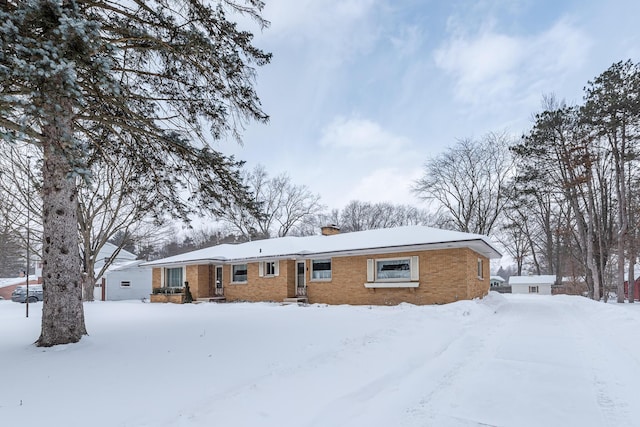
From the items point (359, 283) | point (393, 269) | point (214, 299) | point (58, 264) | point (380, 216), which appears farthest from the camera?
point (380, 216)

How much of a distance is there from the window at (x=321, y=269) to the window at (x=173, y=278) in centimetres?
969

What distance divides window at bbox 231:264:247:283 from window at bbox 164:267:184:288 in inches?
157

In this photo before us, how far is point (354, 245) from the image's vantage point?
17.4m

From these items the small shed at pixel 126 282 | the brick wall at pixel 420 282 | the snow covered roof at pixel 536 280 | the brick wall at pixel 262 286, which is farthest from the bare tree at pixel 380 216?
the brick wall at pixel 420 282

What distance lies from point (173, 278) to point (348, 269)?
1272 centimetres

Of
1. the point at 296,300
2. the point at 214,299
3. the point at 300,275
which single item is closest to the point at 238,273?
the point at 214,299

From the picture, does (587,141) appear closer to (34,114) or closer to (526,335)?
(526,335)

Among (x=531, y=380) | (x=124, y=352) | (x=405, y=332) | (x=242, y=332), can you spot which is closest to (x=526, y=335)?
(x=405, y=332)

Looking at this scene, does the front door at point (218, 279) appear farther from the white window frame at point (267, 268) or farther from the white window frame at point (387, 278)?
the white window frame at point (387, 278)

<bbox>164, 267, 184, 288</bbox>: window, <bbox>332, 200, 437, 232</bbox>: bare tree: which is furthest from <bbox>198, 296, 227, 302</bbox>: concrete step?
<bbox>332, 200, 437, 232</bbox>: bare tree

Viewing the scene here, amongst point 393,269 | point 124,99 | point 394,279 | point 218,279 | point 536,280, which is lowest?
point 536,280

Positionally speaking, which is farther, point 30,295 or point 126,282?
point 126,282

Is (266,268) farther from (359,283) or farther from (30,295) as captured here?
(30,295)

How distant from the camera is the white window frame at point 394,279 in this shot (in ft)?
51.5
